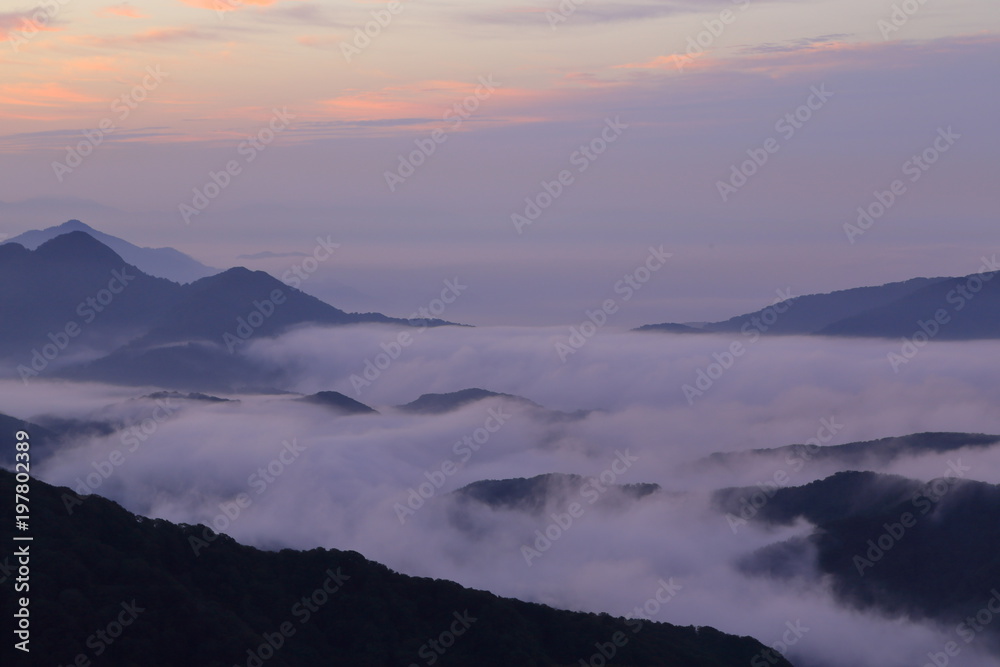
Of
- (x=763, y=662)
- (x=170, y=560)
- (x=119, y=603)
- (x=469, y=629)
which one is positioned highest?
(x=119, y=603)

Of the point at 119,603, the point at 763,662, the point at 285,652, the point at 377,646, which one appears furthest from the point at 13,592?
the point at 763,662

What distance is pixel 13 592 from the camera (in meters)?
88.7

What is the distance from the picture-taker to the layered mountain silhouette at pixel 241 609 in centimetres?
9231

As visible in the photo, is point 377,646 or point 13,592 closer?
point 13,592

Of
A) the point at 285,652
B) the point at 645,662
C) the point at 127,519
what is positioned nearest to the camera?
the point at 285,652

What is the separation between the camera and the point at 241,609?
108 metres

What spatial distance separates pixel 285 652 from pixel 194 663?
1168cm

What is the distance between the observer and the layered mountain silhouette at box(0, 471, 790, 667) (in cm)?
9231

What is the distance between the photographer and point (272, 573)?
118m

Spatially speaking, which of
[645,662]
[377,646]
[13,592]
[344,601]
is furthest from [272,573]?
[645,662]

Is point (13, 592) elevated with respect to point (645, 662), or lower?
elevated

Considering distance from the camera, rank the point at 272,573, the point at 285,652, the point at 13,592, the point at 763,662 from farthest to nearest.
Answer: the point at 763,662
the point at 272,573
the point at 285,652
the point at 13,592

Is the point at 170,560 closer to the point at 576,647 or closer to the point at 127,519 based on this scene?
the point at 127,519

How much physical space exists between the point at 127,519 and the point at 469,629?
38.1 m
